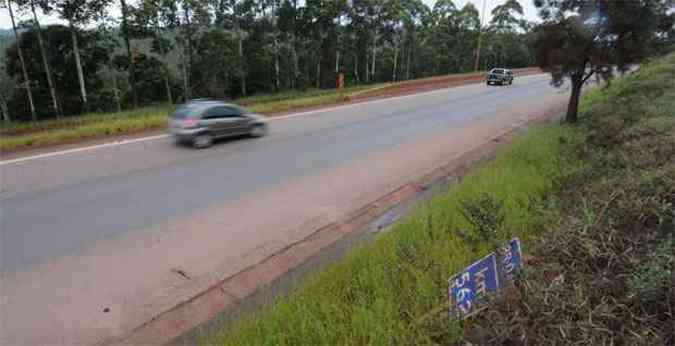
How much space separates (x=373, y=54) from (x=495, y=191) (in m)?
47.3

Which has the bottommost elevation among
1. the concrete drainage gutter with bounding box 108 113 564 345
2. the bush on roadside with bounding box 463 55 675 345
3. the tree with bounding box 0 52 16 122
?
the concrete drainage gutter with bounding box 108 113 564 345

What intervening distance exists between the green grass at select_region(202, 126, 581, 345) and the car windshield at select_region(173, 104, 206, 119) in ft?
27.8

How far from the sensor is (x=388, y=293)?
3.73 m

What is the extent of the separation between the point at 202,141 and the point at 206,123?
0.60 meters

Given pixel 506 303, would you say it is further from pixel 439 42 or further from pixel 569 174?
pixel 439 42

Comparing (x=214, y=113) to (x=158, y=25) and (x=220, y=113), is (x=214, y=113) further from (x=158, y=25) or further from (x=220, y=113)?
(x=158, y=25)

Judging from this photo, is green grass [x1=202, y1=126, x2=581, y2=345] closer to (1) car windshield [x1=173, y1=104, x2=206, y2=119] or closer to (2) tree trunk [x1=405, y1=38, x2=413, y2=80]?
(1) car windshield [x1=173, y1=104, x2=206, y2=119]

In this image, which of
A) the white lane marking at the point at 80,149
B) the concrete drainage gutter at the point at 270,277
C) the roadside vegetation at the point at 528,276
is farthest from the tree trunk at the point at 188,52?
the roadside vegetation at the point at 528,276

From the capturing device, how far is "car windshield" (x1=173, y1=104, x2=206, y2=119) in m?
11.5

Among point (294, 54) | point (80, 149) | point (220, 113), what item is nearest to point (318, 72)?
point (294, 54)

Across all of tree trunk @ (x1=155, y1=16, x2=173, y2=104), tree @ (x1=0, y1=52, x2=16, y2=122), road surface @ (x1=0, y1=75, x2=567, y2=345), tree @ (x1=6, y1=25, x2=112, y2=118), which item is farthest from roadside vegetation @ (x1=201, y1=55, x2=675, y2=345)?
tree @ (x1=0, y1=52, x2=16, y2=122)

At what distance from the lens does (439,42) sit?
58.8 m

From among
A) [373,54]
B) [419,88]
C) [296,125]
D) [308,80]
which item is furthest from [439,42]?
[296,125]

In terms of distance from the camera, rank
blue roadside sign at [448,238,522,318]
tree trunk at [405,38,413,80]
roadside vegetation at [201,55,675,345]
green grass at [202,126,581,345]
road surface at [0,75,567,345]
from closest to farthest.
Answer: roadside vegetation at [201,55,675,345]
blue roadside sign at [448,238,522,318]
green grass at [202,126,581,345]
road surface at [0,75,567,345]
tree trunk at [405,38,413,80]
